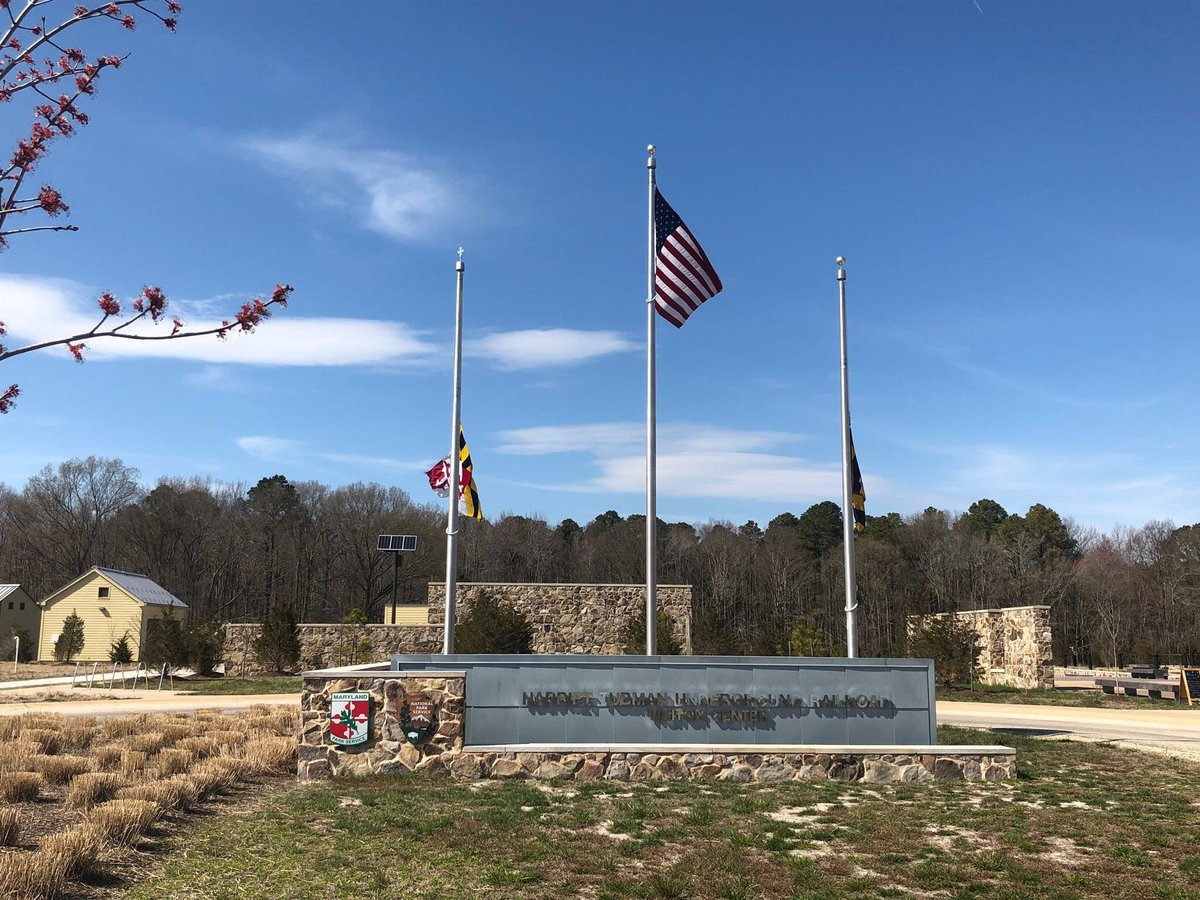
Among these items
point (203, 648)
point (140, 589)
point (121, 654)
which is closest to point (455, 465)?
point (203, 648)

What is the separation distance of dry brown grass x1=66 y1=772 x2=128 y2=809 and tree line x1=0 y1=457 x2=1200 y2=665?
49.4m

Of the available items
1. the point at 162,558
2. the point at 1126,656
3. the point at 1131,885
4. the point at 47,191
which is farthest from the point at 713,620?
the point at 162,558

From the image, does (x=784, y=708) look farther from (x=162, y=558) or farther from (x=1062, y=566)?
(x=162, y=558)

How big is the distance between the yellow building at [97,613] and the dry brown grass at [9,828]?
1620 inches

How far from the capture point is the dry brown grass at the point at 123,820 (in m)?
8.24

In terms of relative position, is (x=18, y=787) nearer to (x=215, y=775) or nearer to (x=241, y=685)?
(x=215, y=775)

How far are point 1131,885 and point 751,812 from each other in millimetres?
3662

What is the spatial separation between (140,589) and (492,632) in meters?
28.8

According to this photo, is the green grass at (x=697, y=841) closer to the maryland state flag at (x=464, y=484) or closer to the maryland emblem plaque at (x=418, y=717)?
the maryland emblem plaque at (x=418, y=717)

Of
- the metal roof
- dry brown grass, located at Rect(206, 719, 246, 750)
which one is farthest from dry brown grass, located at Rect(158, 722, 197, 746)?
the metal roof

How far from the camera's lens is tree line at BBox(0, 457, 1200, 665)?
6009 centimetres

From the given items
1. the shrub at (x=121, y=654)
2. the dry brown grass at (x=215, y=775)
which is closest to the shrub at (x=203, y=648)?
the shrub at (x=121, y=654)

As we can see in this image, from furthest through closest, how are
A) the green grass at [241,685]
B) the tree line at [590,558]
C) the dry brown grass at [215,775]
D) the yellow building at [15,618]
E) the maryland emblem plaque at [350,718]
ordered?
the tree line at [590,558]
the yellow building at [15,618]
the green grass at [241,685]
the maryland emblem plaque at [350,718]
the dry brown grass at [215,775]

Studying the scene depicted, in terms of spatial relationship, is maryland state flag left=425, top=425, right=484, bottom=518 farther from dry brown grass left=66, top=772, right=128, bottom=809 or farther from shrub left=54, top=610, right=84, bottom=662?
shrub left=54, top=610, right=84, bottom=662
